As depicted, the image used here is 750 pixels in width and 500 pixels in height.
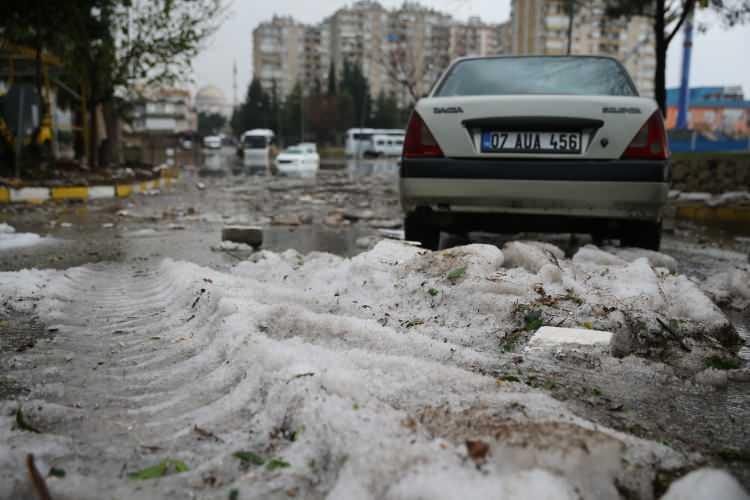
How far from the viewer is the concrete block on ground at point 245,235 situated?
5.64 meters

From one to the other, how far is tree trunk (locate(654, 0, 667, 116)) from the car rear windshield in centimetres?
737

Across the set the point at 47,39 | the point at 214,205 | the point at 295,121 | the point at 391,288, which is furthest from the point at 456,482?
the point at 295,121

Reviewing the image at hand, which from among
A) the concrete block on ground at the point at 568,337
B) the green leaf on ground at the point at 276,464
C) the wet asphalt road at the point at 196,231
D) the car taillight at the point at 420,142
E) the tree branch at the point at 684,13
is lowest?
the wet asphalt road at the point at 196,231

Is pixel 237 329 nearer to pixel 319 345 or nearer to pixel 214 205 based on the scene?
pixel 319 345

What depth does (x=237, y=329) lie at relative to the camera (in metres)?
2.44

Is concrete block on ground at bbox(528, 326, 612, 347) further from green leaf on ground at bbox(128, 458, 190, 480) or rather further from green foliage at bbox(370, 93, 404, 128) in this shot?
green foliage at bbox(370, 93, 404, 128)

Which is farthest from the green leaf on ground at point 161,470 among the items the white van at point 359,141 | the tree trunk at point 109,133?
the white van at point 359,141

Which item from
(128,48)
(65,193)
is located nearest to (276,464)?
(65,193)

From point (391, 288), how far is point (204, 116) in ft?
489

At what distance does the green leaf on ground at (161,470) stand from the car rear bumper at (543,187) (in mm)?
2950

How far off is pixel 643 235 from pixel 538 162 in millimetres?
1026

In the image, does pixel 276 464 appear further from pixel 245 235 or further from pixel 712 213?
pixel 712 213

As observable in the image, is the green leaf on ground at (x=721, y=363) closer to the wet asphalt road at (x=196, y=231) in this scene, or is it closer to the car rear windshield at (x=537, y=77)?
the wet asphalt road at (x=196, y=231)

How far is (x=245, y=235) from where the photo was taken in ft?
18.5
